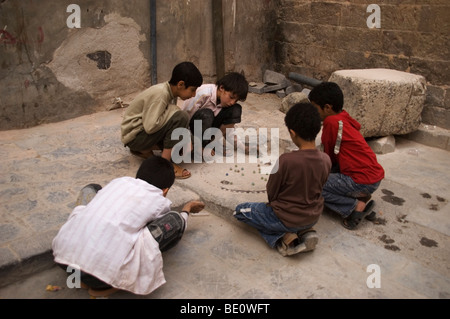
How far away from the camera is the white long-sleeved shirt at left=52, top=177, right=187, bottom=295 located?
2.29 m

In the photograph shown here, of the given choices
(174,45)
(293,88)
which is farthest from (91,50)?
(293,88)

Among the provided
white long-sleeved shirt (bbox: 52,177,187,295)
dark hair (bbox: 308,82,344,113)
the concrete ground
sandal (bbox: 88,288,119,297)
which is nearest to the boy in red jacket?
dark hair (bbox: 308,82,344,113)

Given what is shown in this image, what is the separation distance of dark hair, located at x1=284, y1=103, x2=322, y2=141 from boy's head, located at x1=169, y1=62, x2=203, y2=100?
117 centimetres

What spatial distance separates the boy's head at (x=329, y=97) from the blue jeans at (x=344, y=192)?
0.54m

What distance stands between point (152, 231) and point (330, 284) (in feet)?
3.73

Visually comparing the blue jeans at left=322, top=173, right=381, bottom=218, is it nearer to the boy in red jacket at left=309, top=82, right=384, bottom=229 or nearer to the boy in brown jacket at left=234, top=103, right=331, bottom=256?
the boy in red jacket at left=309, top=82, right=384, bottom=229

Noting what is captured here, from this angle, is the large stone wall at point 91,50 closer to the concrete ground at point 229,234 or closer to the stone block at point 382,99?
the concrete ground at point 229,234

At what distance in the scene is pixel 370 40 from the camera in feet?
19.2

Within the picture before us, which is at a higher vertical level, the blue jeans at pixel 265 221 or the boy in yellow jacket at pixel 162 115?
the boy in yellow jacket at pixel 162 115

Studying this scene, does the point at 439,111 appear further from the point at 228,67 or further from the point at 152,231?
the point at 152,231

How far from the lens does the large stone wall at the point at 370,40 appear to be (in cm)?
518

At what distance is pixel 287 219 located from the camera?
2854 mm

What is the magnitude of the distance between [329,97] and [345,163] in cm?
52

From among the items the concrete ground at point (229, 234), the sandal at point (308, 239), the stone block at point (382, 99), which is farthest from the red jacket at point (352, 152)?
the stone block at point (382, 99)
